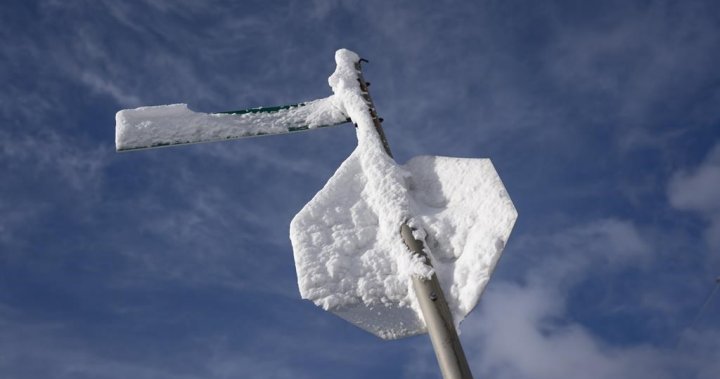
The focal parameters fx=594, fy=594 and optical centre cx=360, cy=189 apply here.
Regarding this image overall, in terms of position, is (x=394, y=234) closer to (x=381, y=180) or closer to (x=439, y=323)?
(x=381, y=180)

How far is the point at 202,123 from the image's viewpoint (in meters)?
3.90

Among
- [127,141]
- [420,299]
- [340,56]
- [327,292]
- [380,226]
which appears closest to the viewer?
[420,299]

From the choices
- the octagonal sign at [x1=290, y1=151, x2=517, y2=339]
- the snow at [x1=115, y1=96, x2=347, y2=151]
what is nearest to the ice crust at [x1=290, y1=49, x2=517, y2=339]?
the octagonal sign at [x1=290, y1=151, x2=517, y2=339]

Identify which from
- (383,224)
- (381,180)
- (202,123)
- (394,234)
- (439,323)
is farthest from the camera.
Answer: (202,123)

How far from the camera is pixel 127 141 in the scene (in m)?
3.73

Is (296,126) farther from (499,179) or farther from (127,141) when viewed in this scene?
(499,179)

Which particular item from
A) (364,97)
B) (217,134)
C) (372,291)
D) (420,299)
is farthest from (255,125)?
(420,299)

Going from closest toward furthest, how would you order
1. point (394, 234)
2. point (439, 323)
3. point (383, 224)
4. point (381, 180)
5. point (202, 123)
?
point (439, 323)
point (394, 234)
point (383, 224)
point (381, 180)
point (202, 123)

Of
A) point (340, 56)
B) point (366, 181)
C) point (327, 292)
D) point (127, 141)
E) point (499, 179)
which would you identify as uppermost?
point (340, 56)

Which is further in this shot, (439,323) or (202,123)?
(202,123)

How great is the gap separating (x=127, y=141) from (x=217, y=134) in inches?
21.8

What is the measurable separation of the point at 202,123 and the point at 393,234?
1.61 metres

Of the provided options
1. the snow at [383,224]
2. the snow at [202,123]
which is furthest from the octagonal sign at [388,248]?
the snow at [202,123]

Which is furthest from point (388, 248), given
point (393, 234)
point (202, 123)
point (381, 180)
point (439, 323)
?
point (202, 123)
